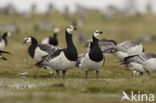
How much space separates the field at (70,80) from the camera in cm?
1422

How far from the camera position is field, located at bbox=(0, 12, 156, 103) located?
A: 14.2 metres

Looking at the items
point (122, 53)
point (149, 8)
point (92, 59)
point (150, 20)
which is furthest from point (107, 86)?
point (149, 8)

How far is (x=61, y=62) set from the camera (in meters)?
21.7

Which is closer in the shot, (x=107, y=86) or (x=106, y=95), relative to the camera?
(x=106, y=95)

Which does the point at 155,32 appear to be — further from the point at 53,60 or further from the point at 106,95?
the point at 106,95

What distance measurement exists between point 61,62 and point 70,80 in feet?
3.74

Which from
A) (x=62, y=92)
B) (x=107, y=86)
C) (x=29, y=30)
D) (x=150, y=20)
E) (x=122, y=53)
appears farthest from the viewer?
(x=150, y=20)

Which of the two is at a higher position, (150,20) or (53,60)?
(150,20)

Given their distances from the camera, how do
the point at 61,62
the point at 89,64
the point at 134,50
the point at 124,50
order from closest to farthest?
the point at 61,62, the point at 89,64, the point at 124,50, the point at 134,50

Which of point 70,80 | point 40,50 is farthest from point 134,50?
point 70,80

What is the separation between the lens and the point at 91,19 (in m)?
91.7

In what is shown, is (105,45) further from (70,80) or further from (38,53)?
(70,80)

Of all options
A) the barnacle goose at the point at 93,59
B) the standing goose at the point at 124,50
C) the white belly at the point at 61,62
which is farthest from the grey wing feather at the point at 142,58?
the standing goose at the point at 124,50

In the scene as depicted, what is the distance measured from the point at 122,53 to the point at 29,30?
4626cm
